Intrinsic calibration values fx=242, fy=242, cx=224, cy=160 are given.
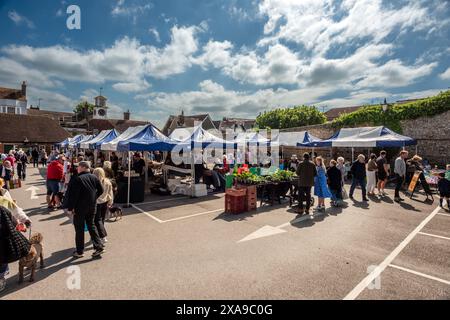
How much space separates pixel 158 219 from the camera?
6977mm

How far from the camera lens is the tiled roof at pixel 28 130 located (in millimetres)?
30444

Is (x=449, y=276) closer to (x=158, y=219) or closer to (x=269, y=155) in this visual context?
(x=158, y=219)

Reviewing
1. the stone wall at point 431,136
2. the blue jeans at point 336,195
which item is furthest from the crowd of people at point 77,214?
the stone wall at point 431,136

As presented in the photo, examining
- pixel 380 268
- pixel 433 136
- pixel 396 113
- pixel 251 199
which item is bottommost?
pixel 380 268

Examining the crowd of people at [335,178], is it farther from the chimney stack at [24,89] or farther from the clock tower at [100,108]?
the clock tower at [100,108]

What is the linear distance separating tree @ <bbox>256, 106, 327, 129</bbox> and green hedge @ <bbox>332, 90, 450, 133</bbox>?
19953mm

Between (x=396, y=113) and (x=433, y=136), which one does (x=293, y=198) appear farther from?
(x=396, y=113)

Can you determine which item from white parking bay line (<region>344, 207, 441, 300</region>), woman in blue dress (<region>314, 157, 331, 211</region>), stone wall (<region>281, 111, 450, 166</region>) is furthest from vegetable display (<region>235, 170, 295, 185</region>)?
stone wall (<region>281, 111, 450, 166</region>)

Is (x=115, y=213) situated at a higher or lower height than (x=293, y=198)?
lower

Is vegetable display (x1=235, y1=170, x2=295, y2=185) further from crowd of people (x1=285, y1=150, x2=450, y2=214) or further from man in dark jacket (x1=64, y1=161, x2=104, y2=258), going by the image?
man in dark jacket (x1=64, y1=161, x2=104, y2=258)

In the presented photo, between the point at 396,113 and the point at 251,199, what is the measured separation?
14.6m

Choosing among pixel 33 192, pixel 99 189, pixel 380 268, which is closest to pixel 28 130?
pixel 33 192

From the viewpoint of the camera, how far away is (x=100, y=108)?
61.2 metres

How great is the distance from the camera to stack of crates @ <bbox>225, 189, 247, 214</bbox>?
7.41 m
